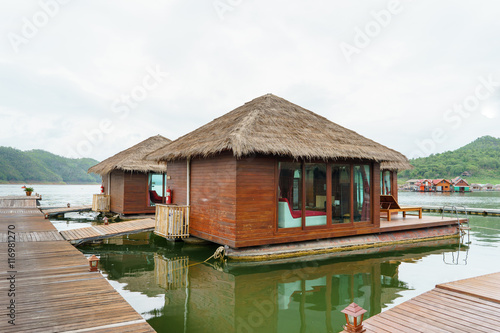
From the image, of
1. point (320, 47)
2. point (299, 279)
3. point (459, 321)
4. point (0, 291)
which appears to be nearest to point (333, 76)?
point (320, 47)

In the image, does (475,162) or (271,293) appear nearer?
(271,293)

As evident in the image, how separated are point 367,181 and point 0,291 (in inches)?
330

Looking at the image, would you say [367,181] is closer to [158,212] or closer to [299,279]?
[299,279]

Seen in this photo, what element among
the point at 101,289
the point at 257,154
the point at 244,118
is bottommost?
the point at 101,289

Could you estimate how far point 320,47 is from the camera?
13.5 meters

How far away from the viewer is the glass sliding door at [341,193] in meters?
8.22

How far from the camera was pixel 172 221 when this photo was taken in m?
8.41

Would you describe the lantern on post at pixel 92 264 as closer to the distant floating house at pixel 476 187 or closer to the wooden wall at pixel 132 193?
the wooden wall at pixel 132 193

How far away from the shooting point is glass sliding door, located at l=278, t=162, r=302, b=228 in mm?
7469

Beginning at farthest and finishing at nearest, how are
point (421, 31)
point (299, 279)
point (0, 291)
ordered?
1. point (421, 31)
2. point (299, 279)
3. point (0, 291)

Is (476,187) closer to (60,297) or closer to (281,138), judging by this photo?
(281,138)

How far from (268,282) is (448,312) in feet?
9.47

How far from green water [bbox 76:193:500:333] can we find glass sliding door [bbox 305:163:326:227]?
1.04 meters
